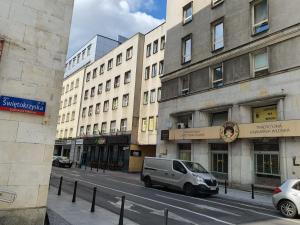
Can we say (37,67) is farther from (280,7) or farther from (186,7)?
(186,7)

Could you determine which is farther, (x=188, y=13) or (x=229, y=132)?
(x=188, y=13)

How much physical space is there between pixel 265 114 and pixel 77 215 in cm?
1498

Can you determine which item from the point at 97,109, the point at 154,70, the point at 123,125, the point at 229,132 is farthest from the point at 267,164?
the point at 97,109

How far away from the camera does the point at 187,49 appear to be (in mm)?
28016

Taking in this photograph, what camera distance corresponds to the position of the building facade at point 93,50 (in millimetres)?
55375

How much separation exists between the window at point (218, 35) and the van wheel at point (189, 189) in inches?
487

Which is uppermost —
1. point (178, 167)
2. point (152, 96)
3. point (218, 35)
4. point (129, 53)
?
point (129, 53)

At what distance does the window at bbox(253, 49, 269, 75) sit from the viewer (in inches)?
798

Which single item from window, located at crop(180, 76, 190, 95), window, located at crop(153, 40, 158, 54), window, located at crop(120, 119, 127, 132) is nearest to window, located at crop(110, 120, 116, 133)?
window, located at crop(120, 119, 127, 132)

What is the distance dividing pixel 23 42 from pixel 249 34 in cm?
1777

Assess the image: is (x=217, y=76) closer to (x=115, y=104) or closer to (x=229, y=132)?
(x=229, y=132)

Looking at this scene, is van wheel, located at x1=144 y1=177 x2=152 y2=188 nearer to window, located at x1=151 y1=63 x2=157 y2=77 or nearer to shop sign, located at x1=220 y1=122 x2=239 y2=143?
shop sign, located at x1=220 y1=122 x2=239 y2=143

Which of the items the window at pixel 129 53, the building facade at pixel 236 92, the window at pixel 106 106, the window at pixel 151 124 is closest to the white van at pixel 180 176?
the building facade at pixel 236 92

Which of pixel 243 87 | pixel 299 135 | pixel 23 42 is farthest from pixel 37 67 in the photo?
pixel 243 87
